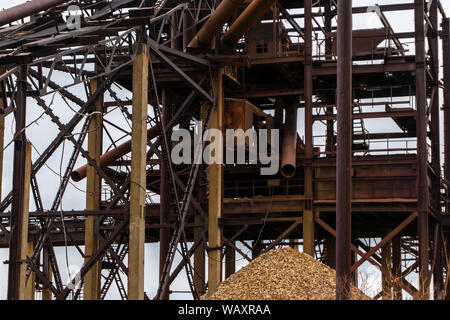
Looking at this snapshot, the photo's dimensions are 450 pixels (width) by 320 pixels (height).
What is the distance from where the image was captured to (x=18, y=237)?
22406 mm

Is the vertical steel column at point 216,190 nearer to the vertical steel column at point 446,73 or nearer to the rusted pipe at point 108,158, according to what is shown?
the rusted pipe at point 108,158

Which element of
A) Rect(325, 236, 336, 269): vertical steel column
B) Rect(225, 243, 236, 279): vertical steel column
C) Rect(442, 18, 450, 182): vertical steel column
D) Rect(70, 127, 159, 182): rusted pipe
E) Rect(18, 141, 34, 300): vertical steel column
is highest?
Rect(442, 18, 450, 182): vertical steel column

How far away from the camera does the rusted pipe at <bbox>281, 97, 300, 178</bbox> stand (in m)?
31.9

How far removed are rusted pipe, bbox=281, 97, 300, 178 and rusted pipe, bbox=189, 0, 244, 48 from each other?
443 cm

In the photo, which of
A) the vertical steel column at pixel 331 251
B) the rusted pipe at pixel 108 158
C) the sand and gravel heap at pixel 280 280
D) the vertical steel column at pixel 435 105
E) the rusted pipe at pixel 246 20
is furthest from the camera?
the vertical steel column at pixel 331 251

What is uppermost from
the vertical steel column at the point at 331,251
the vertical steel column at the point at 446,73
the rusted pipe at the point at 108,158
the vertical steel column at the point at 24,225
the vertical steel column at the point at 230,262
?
the vertical steel column at the point at 446,73

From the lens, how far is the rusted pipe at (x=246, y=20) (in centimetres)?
2858

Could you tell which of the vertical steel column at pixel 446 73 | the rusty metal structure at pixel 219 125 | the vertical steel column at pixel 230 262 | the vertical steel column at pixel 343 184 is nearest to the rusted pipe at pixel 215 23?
the rusty metal structure at pixel 219 125

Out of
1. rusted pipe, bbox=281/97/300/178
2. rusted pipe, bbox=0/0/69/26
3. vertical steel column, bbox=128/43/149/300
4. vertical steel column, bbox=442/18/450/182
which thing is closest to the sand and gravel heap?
vertical steel column, bbox=128/43/149/300

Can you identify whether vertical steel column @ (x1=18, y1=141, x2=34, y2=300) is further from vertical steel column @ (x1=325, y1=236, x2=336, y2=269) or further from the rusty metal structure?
vertical steel column @ (x1=325, y1=236, x2=336, y2=269)

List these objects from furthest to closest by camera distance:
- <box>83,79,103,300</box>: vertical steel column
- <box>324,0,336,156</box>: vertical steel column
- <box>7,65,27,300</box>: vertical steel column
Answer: <box>324,0,336,156</box>: vertical steel column < <box>83,79,103,300</box>: vertical steel column < <box>7,65,27,300</box>: vertical steel column

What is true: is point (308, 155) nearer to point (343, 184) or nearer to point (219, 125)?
point (219, 125)

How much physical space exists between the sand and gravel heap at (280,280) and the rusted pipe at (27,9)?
8844 millimetres

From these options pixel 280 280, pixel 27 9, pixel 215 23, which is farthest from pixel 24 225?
pixel 215 23
